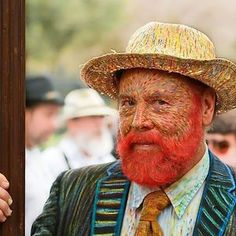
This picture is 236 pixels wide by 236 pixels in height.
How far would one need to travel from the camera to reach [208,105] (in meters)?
3.94

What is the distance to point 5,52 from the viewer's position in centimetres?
351

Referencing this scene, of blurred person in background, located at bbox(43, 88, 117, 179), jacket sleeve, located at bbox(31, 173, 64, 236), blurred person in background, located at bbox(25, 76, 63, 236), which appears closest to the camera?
jacket sleeve, located at bbox(31, 173, 64, 236)

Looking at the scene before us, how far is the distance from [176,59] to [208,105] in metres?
0.32

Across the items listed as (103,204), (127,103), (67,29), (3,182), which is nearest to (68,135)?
(103,204)

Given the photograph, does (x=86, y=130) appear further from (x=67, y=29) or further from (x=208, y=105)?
(x=67, y=29)

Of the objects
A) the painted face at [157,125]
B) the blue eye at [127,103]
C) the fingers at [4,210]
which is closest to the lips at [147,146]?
the painted face at [157,125]

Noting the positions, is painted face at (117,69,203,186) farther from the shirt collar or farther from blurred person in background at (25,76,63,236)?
blurred person in background at (25,76,63,236)

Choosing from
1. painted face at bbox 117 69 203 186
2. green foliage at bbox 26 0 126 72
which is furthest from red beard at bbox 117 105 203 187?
green foliage at bbox 26 0 126 72

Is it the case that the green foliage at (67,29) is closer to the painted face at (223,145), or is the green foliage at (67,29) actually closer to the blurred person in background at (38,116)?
the blurred person in background at (38,116)

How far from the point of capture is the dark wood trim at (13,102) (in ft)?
11.5

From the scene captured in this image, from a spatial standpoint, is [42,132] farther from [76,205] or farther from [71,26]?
[71,26]

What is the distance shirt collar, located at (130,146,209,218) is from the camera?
3.84 m

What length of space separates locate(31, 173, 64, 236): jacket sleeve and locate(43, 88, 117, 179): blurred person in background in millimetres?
3485

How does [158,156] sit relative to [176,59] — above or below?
below
